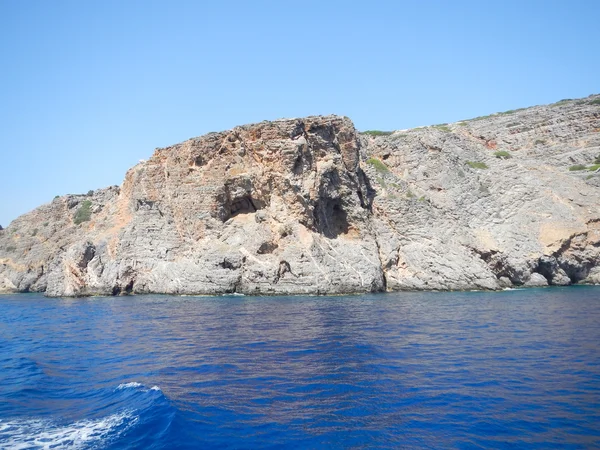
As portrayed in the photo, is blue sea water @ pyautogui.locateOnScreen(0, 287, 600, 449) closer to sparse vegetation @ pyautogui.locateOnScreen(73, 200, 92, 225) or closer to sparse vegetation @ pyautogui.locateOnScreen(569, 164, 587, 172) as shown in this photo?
sparse vegetation @ pyautogui.locateOnScreen(569, 164, 587, 172)

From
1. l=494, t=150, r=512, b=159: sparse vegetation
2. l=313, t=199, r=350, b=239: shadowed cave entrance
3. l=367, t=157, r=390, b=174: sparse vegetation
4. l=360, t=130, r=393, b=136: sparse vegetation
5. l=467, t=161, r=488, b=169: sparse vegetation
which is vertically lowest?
l=313, t=199, r=350, b=239: shadowed cave entrance

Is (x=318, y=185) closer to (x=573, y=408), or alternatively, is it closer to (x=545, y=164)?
(x=545, y=164)

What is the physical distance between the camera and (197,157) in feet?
152

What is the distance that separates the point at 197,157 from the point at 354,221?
58.8ft

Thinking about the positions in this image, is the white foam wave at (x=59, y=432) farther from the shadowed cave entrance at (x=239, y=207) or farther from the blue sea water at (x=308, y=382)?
the shadowed cave entrance at (x=239, y=207)

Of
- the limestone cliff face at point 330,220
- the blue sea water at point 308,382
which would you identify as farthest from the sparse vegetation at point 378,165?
the blue sea water at point 308,382

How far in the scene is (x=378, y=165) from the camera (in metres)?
49.3

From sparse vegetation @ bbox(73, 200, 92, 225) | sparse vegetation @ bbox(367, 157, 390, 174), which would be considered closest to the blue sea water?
sparse vegetation @ bbox(367, 157, 390, 174)

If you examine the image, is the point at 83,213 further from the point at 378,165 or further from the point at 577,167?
the point at 577,167

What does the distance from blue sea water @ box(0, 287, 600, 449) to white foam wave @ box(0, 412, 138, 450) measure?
0.04 meters

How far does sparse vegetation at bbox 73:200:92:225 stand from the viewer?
61031 mm

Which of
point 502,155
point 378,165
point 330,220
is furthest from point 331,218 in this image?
point 502,155

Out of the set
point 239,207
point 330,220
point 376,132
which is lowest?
point 330,220

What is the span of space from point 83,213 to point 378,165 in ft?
136
